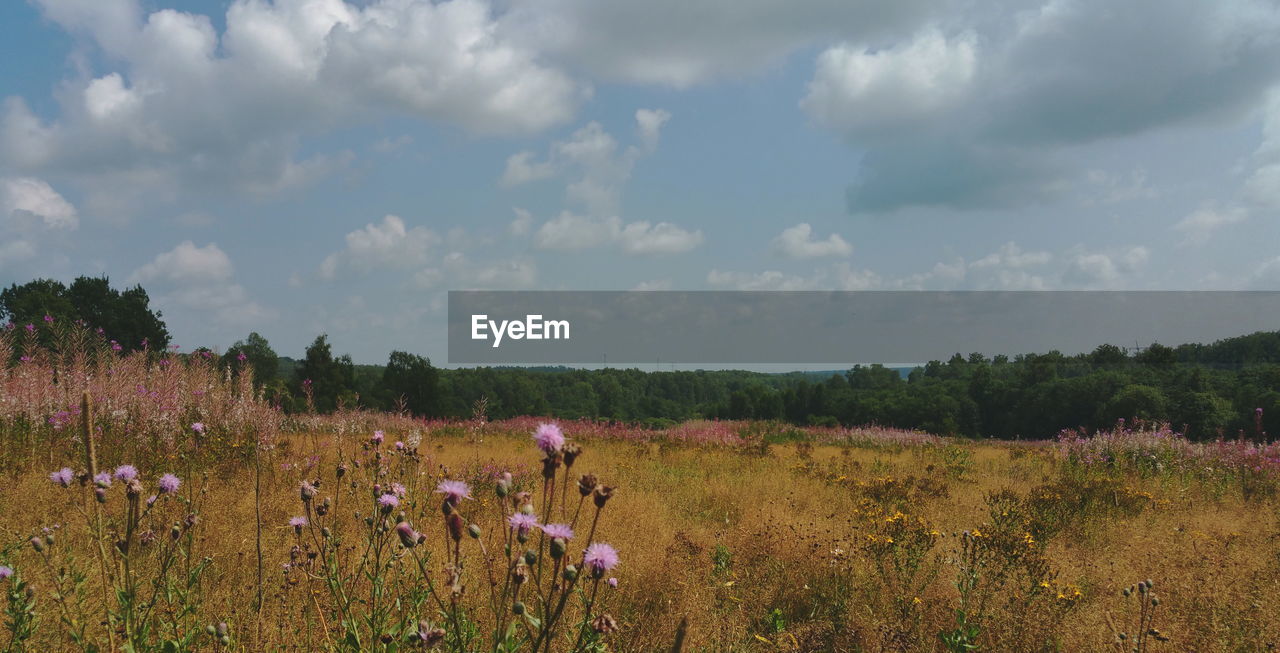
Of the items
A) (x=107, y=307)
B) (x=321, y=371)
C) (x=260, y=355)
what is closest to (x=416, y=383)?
(x=321, y=371)

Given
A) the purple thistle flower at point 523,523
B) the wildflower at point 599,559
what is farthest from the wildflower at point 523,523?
the wildflower at point 599,559

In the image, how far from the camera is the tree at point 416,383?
114ft

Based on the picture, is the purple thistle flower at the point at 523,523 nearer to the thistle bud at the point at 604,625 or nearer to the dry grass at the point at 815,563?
the thistle bud at the point at 604,625

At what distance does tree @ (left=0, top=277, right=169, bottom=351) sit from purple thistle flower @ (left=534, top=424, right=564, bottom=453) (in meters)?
43.5

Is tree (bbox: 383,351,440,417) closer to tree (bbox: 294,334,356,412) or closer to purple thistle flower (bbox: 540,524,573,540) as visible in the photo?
tree (bbox: 294,334,356,412)

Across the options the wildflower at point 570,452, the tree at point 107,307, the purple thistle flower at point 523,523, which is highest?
the tree at point 107,307

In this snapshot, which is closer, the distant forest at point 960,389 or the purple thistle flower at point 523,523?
the purple thistle flower at point 523,523

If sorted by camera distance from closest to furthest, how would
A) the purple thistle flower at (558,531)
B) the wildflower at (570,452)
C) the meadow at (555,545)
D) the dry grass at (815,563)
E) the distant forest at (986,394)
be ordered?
the wildflower at (570,452) → the purple thistle flower at (558,531) → the meadow at (555,545) → the dry grass at (815,563) → the distant forest at (986,394)

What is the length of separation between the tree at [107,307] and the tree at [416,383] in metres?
13.4

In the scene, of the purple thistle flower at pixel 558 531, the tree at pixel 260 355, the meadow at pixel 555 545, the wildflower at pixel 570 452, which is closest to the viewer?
the wildflower at pixel 570 452

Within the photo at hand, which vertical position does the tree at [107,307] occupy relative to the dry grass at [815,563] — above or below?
above

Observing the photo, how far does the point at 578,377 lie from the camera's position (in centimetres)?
7150

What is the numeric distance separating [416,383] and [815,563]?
107ft

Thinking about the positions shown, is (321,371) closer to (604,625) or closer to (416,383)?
(416,383)
